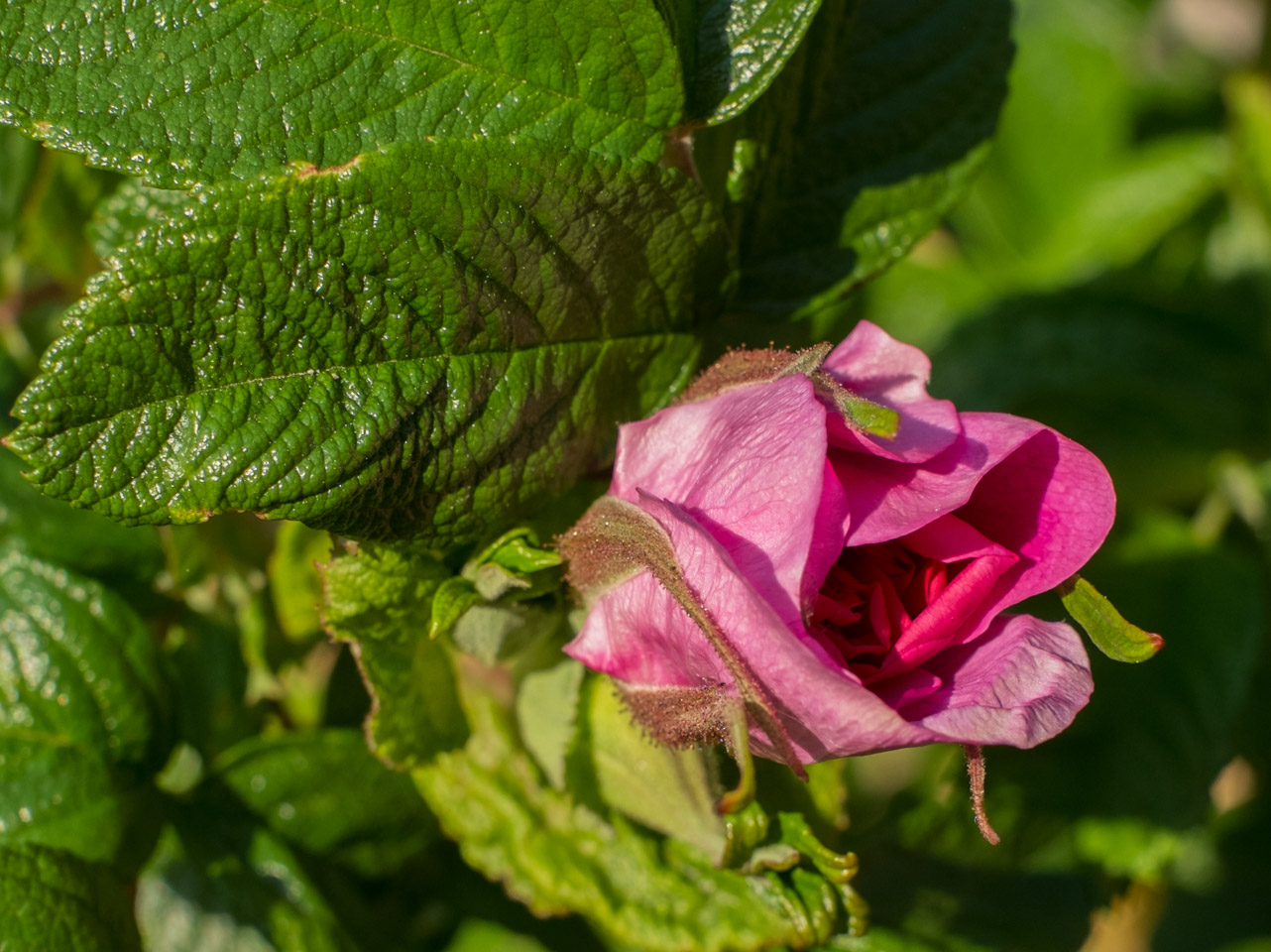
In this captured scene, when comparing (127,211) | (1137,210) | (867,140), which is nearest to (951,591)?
(867,140)

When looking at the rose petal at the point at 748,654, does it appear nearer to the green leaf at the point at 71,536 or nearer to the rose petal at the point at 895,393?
the rose petal at the point at 895,393

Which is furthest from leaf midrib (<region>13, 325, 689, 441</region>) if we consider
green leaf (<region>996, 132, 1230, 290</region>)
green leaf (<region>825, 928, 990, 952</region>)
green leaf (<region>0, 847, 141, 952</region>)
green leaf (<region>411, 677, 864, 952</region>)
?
green leaf (<region>996, 132, 1230, 290</region>)

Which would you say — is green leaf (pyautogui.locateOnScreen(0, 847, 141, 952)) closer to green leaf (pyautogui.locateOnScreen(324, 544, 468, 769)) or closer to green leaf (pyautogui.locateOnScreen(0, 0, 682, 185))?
green leaf (pyautogui.locateOnScreen(324, 544, 468, 769))

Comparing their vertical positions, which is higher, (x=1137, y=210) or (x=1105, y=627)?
(x=1105, y=627)

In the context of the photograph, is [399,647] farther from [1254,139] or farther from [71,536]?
[1254,139]

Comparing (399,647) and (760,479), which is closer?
(760,479)

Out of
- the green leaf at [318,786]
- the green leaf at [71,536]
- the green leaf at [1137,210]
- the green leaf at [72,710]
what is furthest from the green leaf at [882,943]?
the green leaf at [1137,210]
